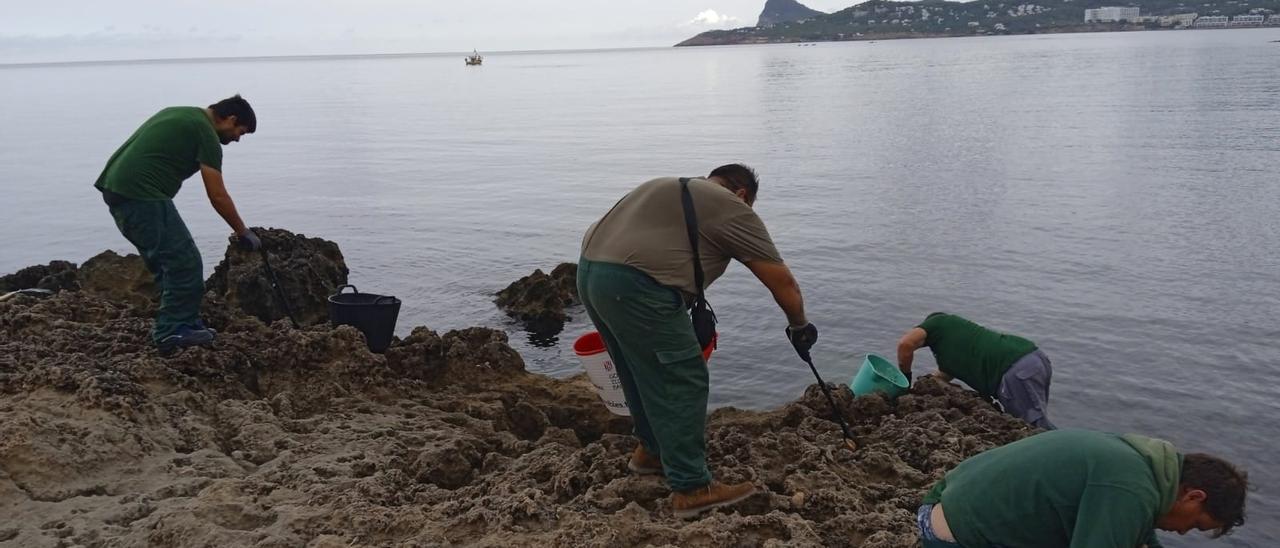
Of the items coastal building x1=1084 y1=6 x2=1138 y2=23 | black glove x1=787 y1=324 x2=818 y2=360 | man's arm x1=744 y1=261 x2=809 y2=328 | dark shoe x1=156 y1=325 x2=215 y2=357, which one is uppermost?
coastal building x1=1084 y1=6 x2=1138 y2=23

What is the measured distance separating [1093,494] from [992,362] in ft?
13.7

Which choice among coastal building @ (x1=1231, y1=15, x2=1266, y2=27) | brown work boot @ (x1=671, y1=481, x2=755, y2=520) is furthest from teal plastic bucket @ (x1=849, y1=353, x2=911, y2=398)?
coastal building @ (x1=1231, y1=15, x2=1266, y2=27)

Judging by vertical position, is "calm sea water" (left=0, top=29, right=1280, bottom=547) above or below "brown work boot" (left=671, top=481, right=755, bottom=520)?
below

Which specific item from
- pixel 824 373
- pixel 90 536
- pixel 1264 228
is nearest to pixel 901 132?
pixel 1264 228

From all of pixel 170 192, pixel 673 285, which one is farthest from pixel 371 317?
pixel 673 285

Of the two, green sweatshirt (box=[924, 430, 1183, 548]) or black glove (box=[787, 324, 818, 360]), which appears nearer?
green sweatshirt (box=[924, 430, 1183, 548])

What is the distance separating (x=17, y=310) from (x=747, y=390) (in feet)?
22.6

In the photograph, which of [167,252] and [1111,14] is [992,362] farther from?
[1111,14]

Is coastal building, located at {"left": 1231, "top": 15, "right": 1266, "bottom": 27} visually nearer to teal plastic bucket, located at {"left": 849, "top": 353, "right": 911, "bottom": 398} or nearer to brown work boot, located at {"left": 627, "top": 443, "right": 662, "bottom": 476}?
teal plastic bucket, located at {"left": 849, "top": 353, "right": 911, "bottom": 398}

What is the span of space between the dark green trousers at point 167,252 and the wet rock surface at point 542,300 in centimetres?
564

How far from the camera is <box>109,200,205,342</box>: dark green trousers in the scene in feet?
23.8

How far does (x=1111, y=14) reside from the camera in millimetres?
184375

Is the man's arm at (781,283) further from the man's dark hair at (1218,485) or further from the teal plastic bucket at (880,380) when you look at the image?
the teal plastic bucket at (880,380)

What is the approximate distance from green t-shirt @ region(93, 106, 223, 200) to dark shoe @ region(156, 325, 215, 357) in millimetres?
1038
